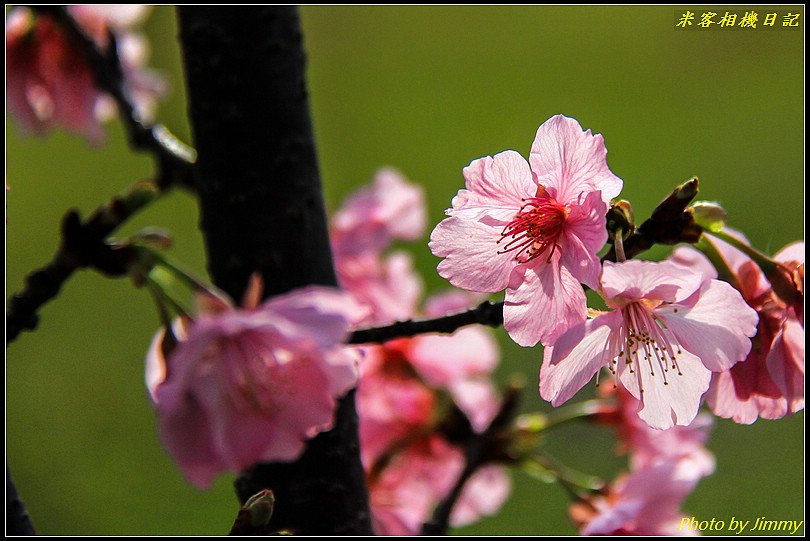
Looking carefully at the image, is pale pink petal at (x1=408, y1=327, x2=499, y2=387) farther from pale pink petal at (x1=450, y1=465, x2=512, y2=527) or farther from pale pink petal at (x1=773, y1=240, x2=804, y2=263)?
pale pink petal at (x1=773, y1=240, x2=804, y2=263)

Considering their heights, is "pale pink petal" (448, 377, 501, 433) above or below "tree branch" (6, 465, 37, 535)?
below

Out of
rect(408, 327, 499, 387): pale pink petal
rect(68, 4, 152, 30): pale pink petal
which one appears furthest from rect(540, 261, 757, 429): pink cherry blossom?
rect(68, 4, 152, 30): pale pink petal

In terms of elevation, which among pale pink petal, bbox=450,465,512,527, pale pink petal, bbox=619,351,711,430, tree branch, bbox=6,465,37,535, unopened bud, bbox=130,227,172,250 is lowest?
pale pink petal, bbox=450,465,512,527

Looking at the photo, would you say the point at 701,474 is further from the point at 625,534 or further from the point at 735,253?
the point at 735,253

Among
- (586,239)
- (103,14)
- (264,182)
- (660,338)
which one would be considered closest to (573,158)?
(586,239)

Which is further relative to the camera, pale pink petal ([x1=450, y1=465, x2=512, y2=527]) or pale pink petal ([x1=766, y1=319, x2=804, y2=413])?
pale pink petal ([x1=450, y1=465, x2=512, y2=527])

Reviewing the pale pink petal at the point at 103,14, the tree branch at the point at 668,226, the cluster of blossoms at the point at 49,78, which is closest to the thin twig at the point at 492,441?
the tree branch at the point at 668,226
